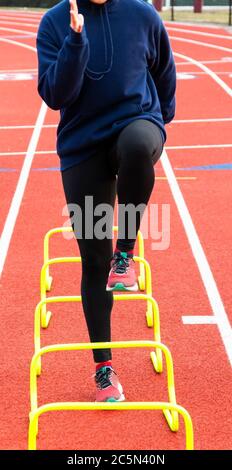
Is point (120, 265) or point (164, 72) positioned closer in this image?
point (120, 265)

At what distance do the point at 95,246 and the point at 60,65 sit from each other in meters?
0.87

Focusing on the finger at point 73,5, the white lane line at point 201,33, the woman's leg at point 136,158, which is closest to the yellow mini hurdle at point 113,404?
the woman's leg at point 136,158

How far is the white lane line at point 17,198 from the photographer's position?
766 centimetres

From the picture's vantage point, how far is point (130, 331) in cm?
573

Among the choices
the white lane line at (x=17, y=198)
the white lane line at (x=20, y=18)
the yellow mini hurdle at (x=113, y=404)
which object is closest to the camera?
the yellow mini hurdle at (x=113, y=404)

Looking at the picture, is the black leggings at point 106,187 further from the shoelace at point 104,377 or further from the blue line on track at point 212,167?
the blue line on track at point 212,167

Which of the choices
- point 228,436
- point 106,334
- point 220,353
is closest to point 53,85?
point 106,334

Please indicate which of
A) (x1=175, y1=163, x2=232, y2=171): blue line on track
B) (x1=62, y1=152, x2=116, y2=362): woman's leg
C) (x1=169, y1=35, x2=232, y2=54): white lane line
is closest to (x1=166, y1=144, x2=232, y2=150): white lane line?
(x1=175, y1=163, x2=232, y2=171): blue line on track

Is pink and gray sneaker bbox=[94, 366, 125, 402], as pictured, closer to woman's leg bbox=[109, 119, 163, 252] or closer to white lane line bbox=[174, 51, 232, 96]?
woman's leg bbox=[109, 119, 163, 252]

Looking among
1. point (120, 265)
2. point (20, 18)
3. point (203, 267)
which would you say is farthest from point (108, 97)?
point (20, 18)

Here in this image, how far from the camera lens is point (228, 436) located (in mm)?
4293

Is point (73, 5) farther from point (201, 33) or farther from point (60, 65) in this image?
point (201, 33)

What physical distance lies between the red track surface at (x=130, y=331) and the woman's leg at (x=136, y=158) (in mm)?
1012

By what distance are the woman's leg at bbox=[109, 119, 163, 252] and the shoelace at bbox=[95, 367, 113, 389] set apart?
2.87 feet
